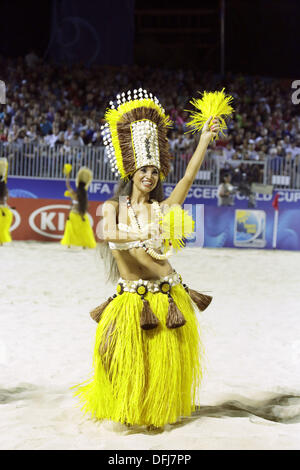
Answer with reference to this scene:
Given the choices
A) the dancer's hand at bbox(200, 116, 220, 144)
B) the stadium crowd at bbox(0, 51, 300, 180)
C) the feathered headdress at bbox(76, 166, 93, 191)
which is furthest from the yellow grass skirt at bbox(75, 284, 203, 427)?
the stadium crowd at bbox(0, 51, 300, 180)

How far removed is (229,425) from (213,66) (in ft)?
77.5

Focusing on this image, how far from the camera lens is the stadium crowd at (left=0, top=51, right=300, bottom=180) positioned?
53.2ft

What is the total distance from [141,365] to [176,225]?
2.73 ft

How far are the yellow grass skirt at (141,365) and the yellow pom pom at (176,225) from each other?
42cm

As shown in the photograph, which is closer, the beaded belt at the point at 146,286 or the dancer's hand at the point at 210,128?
the beaded belt at the point at 146,286

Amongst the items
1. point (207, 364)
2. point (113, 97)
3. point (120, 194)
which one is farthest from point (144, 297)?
point (113, 97)

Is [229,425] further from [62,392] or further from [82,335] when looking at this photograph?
[82,335]

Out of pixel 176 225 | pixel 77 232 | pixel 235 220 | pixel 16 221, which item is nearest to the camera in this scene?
pixel 176 225

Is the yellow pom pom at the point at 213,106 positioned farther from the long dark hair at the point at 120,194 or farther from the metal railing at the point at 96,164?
the metal railing at the point at 96,164

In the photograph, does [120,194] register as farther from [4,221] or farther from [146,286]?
[4,221]

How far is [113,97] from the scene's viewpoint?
19.9 metres

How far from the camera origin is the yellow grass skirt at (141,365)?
123 inches

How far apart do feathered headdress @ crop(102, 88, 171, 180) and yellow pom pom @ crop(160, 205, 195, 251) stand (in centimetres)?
41

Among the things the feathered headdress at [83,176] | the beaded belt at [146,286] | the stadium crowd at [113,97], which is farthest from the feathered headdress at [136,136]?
the stadium crowd at [113,97]
